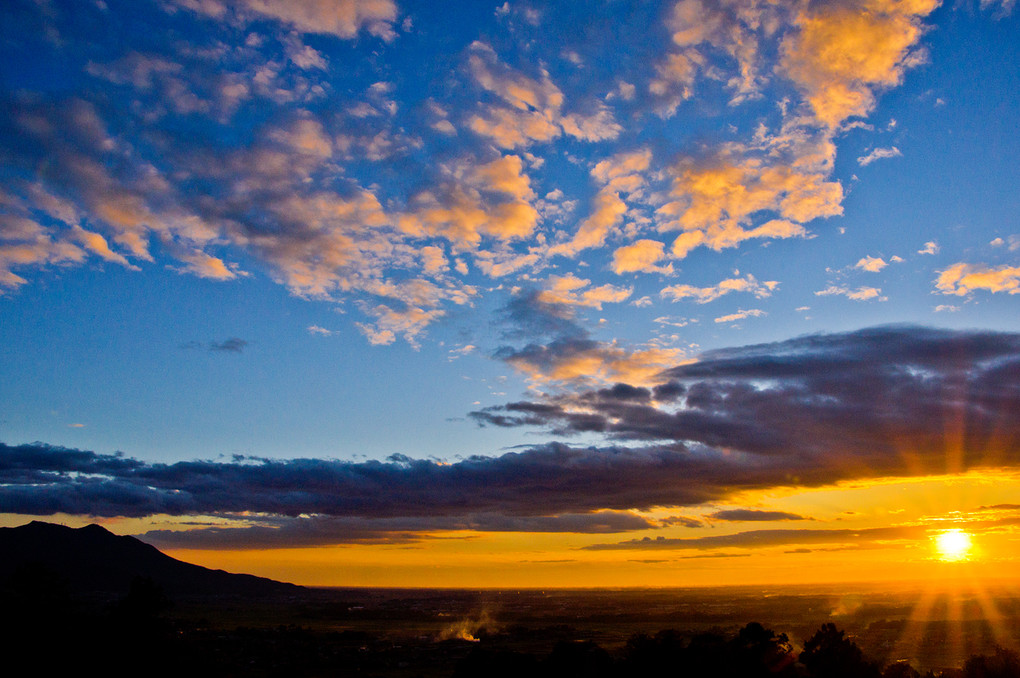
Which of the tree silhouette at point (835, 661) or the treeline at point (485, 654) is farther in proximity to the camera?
the tree silhouette at point (835, 661)

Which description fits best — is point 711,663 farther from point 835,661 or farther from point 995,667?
point 995,667

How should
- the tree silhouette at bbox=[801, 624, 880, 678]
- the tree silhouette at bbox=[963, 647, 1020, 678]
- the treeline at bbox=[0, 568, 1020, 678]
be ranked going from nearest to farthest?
1. the treeline at bbox=[0, 568, 1020, 678]
2. the tree silhouette at bbox=[801, 624, 880, 678]
3. the tree silhouette at bbox=[963, 647, 1020, 678]

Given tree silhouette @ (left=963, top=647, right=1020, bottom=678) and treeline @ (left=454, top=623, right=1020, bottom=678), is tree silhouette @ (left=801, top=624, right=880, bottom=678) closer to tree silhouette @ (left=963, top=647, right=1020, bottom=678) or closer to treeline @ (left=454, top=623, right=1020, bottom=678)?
treeline @ (left=454, top=623, right=1020, bottom=678)

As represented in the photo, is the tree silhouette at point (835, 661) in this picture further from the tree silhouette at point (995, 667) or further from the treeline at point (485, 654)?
the tree silhouette at point (995, 667)

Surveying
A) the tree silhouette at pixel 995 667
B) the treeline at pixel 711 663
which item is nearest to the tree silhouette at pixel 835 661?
the treeline at pixel 711 663

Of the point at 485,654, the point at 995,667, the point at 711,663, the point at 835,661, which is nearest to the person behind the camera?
the point at 711,663

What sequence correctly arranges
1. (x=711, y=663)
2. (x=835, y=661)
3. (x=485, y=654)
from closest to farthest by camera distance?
1. (x=711, y=663)
2. (x=835, y=661)
3. (x=485, y=654)

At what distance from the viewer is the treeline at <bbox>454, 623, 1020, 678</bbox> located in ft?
185

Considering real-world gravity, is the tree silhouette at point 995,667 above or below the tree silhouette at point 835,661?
below

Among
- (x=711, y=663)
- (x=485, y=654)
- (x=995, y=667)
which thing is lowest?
(x=995, y=667)

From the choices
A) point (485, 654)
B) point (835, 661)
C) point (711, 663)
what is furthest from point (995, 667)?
point (485, 654)

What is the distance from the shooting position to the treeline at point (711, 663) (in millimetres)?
56406

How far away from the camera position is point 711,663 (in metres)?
56.4

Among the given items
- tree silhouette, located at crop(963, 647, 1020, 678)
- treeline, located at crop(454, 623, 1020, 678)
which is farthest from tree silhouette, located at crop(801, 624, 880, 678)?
tree silhouette, located at crop(963, 647, 1020, 678)
